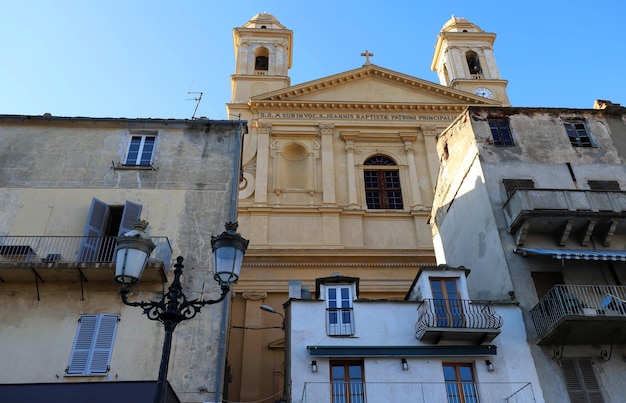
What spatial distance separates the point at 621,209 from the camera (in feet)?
47.3

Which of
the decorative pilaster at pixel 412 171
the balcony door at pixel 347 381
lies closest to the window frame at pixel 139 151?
the balcony door at pixel 347 381

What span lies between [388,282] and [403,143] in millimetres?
7604

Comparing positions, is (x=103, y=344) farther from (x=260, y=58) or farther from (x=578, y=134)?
(x=260, y=58)

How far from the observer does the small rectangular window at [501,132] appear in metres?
16.6

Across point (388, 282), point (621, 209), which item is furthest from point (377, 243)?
point (621, 209)

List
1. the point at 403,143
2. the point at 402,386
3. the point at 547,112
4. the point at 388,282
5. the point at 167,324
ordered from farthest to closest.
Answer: the point at 403,143, the point at 388,282, the point at 547,112, the point at 402,386, the point at 167,324

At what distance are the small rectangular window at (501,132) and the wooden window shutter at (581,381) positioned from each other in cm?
621

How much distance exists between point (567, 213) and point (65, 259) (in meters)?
11.3

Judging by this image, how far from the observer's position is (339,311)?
13250mm

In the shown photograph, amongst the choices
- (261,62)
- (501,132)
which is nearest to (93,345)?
(501,132)

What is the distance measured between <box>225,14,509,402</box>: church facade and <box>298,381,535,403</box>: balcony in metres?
6.97

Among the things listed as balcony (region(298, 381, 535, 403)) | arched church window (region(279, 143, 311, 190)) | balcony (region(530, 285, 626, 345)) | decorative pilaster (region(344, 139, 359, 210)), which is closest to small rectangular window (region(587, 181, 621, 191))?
balcony (region(530, 285, 626, 345))

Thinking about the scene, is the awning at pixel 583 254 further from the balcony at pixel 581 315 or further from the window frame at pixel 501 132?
the window frame at pixel 501 132

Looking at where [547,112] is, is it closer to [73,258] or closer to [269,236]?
[269,236]
